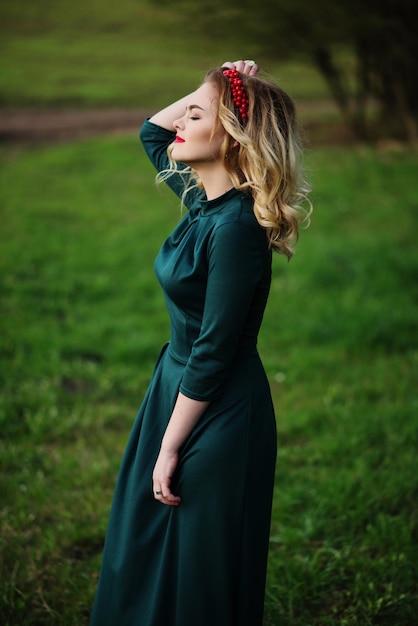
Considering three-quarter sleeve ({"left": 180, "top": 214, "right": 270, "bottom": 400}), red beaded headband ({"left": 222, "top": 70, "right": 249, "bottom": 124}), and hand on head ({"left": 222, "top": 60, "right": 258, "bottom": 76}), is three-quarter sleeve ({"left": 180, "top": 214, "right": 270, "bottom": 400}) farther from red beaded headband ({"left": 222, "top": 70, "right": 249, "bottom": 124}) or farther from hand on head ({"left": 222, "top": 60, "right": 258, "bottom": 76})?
hand on head ({"left": 222, "top": 60, "right": 258, "bottom": 76})

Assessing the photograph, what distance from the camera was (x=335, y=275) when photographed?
22.8 feet

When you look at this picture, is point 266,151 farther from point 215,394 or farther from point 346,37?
point 346,37

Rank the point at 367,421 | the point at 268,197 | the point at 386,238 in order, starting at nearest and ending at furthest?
1. the point at 268,197
2. the point at 367,421
3. the point at 386,238

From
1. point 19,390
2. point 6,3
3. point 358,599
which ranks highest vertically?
point 6,3

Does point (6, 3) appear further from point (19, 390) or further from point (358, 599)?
point (358, 599)

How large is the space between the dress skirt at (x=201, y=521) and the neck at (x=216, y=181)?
0.51 metres

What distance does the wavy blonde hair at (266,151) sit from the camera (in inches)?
78.3

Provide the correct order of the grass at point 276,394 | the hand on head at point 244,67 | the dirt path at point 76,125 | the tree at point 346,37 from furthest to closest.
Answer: the dirt path at point 76,125 < the tree at point 346,37 < the grass at point 276,394 < the hand on head at point 244,67

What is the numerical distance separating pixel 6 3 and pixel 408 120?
14.2 metres

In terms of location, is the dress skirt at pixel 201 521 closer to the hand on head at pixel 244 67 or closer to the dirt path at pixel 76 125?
the hand on head at pixel 244 67

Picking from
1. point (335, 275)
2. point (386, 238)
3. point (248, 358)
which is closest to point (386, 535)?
point (248, 358)

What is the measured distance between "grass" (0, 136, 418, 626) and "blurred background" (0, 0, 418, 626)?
0.05ft

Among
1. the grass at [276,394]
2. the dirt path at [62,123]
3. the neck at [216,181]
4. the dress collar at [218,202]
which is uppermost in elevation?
the dirt path at [62,123]

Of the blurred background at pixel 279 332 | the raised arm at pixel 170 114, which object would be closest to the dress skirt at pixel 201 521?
the blurred background at pixel 279 332
